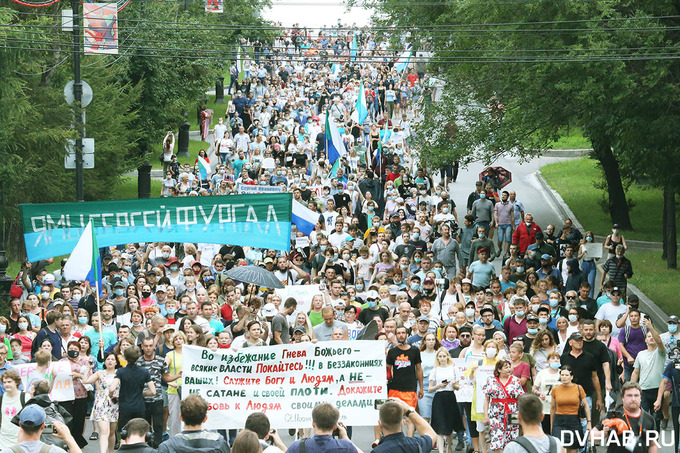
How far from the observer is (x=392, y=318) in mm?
14844

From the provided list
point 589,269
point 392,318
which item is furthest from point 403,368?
point 589,269

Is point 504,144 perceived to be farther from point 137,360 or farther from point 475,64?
point 137,360

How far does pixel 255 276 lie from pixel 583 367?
5538 millimetres

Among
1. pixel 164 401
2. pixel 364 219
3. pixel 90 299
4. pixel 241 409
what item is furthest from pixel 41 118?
pixel 241 409

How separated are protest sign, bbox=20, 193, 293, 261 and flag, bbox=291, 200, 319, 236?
5762 millimetres

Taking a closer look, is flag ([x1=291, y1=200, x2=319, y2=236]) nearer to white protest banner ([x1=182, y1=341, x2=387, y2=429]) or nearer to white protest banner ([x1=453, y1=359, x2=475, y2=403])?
white protest banner ([x1=453, y1=359, x2=475, y2=403])

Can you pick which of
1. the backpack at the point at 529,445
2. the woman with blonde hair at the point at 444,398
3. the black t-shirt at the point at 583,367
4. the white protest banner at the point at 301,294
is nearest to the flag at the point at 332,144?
the white protest banner at the point at 301,294

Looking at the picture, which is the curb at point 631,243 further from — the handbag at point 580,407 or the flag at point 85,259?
the flag at point 85,259

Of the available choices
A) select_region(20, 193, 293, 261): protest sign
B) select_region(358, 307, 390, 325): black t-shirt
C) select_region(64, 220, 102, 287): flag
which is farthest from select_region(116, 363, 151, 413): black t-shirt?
select_region(358, 307, 390, 325): black t-shirt

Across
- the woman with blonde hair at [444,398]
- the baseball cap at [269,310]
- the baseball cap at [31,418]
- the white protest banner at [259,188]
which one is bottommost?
the woman with blonde hair at [444,398]

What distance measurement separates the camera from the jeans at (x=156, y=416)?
13.7 metres

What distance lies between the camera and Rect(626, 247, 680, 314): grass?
22875 mm

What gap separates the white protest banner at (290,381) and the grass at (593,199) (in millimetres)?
18995

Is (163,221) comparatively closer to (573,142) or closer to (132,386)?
(132,386)
